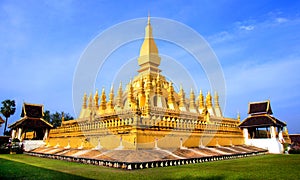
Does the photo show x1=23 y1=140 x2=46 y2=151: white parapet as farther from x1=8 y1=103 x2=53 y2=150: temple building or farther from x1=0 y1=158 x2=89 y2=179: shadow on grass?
x1=0 y1=158 x2=89 y2=179: shadow on grass

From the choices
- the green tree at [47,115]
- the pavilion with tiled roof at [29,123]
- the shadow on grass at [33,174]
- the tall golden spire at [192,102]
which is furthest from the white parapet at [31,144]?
the green tree at [47,115]

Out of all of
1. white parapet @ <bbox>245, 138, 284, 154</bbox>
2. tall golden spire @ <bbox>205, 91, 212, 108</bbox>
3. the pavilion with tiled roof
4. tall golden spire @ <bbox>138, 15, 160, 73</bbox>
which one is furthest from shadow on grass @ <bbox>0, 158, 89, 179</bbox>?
tall golden spire @ <bbox>205, 91, 212, 108</bbox>

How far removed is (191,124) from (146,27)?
17461mm

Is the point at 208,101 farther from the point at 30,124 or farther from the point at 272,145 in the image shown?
the point at 30,124

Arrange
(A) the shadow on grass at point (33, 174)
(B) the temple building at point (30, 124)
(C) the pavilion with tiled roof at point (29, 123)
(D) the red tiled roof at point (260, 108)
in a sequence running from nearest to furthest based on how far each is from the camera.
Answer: (A) the shadow on grass at point (33, 174) < (B) the temple building at point (30, 124) < (C) the pavilion with tiled roof at point (29, 123) < (D) the red tiled roof at point (260, 108)

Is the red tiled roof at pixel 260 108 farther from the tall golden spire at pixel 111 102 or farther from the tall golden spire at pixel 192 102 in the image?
the tall golden spire at pixel 111 102

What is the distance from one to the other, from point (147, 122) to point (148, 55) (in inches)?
602

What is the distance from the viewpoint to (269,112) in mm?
26344

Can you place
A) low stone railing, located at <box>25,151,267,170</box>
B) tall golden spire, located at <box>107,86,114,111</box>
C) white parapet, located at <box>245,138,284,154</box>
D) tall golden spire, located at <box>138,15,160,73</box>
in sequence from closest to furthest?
low stone railing, located at <box>25,151,267,170</box> < white parapet, located at <box>245,138,284,154</box> < tall golden spire, located at <box>107,86,114,111</box> < tall golden spire, located at <box>138,15,160,73</box>

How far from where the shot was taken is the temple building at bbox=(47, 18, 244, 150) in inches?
593

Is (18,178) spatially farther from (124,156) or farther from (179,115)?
(179,115)

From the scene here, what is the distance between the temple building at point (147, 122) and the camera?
15062 mm

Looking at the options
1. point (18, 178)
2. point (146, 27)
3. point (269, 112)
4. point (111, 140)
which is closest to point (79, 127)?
point (111, 140)

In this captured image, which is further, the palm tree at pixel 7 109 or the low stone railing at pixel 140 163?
the palm tree at pixel 7 109
